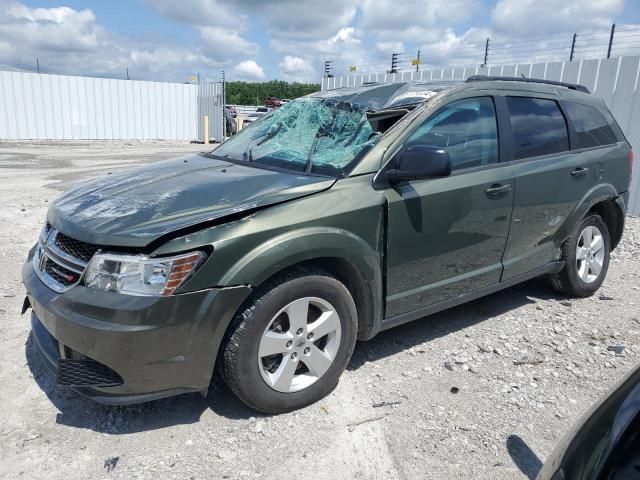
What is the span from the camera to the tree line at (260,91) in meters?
54.6

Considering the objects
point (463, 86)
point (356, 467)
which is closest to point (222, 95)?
point (463, 86)

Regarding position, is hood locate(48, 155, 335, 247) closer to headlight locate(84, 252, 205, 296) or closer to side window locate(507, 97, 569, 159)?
headlight locate(84, 252, 205, 296)

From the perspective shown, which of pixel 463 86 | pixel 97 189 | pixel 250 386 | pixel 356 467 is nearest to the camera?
pixel 356 467

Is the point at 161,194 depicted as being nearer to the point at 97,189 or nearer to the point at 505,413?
the point at 97,189

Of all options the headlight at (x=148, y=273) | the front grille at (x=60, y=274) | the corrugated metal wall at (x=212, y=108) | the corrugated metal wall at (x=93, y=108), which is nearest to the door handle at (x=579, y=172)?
the headlight at (x=148, y=273)

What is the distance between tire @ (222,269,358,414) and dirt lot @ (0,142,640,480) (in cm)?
16

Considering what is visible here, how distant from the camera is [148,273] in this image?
2.34 meters

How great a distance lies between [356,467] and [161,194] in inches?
69.1

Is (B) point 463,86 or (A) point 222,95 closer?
(B) point 463,86

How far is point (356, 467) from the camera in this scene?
246 cm

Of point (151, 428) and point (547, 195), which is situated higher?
point (547, 195)

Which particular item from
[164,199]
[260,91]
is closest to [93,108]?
[164,199]

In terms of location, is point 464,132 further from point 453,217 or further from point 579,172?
point 579,172

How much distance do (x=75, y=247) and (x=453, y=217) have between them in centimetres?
223
